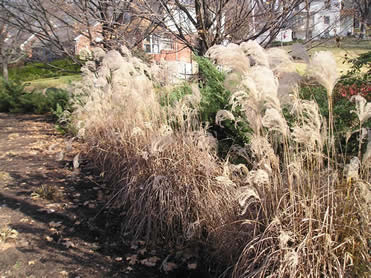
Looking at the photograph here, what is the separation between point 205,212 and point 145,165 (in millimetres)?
1156

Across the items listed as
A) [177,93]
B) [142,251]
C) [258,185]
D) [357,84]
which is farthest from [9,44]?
[258,185]

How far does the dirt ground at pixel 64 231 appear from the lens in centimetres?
331

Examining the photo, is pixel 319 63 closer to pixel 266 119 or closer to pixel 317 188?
pixel 266 119

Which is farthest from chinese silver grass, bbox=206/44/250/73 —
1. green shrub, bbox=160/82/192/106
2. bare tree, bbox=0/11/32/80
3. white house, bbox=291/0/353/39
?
bare tree, bbox=0/11/32/80

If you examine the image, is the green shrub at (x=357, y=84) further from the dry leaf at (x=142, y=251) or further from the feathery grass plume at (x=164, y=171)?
the dry leaf at (x=142, y=251)

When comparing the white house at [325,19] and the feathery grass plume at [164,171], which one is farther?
the white house at [325,19]

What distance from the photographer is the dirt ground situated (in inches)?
130

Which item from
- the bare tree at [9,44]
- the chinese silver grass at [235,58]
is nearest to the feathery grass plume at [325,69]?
the chinese silver grass at [235,58]

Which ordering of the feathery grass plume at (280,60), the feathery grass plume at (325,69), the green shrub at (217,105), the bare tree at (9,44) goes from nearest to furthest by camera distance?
the feathery grass plume at (325,69)
the feathery grass plume at (280,60)
the green shrub at (217,105)
the bare tree at (9,44)

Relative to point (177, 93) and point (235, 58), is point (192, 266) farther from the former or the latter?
point (177, 93)

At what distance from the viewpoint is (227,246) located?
9.84ft

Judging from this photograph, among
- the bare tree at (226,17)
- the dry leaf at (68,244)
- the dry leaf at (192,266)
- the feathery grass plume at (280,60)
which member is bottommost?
the dry leaf at (192,266)

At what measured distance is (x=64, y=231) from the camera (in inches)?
157

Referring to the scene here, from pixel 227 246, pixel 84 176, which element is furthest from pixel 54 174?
pixel 227 246
